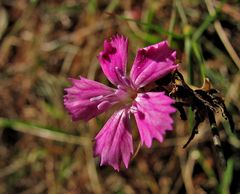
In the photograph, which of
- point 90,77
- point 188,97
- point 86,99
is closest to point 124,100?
point 86,99

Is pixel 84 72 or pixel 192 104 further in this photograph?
pixel 84 72

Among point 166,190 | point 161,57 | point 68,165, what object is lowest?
point 68,165

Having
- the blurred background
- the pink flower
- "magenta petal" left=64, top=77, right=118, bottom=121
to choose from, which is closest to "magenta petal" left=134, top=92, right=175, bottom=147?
the pink flower

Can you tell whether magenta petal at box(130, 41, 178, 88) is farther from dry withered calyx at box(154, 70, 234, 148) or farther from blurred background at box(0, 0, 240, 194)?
blurred background at box(0, 0, 240, 194)

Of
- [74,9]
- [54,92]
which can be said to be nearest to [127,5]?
[74,9]

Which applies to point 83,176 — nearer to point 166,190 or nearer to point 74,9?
point 166,190

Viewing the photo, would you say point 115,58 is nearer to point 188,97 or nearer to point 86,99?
point 86,99

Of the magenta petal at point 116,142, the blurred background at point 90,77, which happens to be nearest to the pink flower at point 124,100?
the magenta petal at point 116,142

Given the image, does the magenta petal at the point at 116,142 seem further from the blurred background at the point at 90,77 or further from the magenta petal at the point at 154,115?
the blurred background at the point at 90,77
